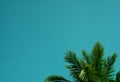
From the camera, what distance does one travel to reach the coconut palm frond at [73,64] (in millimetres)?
24047

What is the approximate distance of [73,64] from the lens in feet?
79.8

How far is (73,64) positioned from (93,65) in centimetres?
146

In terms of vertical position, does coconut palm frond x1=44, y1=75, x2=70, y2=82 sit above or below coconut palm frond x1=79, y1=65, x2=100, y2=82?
above

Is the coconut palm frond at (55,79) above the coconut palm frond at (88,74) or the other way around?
above

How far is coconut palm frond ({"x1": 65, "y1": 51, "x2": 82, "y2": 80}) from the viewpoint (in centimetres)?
2405

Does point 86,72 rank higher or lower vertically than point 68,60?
lower

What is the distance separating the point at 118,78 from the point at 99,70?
55.1 inches

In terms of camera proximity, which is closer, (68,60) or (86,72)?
(86,72)

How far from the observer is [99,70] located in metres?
23.7

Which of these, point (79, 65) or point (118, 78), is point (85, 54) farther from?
point (118, 78)

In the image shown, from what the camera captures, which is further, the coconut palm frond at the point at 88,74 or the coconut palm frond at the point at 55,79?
the coconut palm frond at the point at 55,79

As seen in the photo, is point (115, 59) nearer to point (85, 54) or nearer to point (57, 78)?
point (85, 54)

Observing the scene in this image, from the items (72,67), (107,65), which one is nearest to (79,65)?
(72,67)

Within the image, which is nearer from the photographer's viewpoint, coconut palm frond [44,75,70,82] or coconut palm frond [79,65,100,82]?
coconut palm frond [79,65,100,82]
